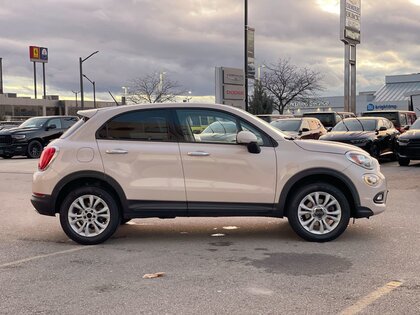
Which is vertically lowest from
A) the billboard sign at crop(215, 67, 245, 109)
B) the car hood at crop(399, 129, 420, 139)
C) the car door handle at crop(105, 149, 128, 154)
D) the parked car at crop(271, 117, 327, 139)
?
the car door handle at crop(105, 149, 128, 154)

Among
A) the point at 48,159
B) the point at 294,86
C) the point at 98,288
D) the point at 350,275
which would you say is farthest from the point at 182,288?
the point at 294,86

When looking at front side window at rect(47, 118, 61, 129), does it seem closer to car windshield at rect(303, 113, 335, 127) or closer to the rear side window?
car windshield at rect(303, 113, 335, 127)

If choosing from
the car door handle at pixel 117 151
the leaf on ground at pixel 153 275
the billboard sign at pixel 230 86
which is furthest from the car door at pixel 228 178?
the billboard sign at pixel 230 86

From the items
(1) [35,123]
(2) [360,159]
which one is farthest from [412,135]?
(1) [35,123]

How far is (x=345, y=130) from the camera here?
16609 millimetres

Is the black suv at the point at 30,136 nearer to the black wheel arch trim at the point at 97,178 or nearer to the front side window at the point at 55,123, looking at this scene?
the front side window at the point at 55,123

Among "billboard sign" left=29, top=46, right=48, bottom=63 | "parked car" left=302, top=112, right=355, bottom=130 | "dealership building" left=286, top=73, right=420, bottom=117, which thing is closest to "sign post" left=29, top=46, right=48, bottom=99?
"billboard sign" left=29, top=46, right=48, bottom=63

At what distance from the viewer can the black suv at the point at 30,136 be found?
19.8 metres

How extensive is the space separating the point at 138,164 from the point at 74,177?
80 cm

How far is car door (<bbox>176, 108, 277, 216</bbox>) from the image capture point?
6.02 metres

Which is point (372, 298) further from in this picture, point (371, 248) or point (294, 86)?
point (294, 86)

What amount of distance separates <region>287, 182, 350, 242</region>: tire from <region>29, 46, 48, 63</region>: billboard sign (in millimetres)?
86753

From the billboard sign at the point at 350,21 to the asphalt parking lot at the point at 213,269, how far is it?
27.2 meters

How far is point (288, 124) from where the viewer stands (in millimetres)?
17609
